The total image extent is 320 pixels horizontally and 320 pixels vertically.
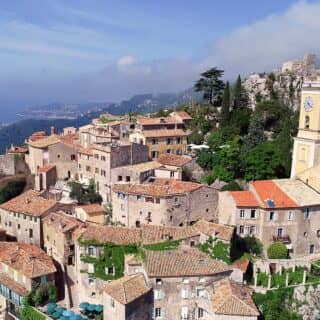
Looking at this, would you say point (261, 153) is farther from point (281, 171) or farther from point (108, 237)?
point (108, 237)

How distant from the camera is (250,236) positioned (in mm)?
46969

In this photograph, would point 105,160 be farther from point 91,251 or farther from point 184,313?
point 184,313

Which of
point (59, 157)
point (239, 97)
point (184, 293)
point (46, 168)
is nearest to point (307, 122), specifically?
point (184, 293)

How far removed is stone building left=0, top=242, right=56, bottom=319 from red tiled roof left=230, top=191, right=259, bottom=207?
2048 centimetres

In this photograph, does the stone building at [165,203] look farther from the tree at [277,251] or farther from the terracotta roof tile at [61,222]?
the tree at [277,251]

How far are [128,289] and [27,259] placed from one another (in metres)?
16.6

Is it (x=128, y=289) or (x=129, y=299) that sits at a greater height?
(x=128, y=289)

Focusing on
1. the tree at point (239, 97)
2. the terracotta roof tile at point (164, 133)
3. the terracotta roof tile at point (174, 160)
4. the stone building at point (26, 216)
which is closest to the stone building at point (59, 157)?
the stone building at point (26, 216)

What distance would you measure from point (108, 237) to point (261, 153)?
22935 millimetres

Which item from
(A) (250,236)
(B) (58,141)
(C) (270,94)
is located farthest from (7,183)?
(C) (270,94)

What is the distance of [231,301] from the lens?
37.8m

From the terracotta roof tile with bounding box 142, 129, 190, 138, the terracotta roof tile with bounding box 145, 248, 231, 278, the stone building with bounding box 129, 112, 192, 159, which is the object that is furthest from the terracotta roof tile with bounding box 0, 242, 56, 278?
the terracotta roof tile with bounding box 142, 129, 190, 138

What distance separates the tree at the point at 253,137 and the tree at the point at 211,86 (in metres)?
20.1

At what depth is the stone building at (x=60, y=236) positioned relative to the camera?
166 feet
